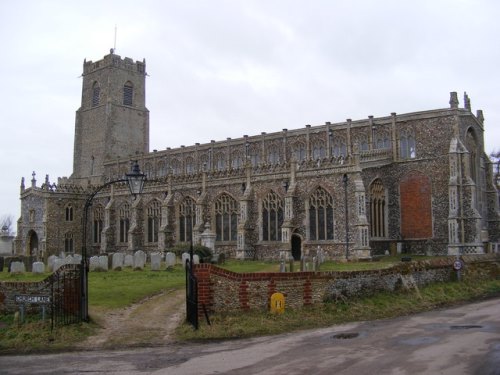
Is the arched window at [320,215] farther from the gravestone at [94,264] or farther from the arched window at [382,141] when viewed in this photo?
the gravestone at [94,264]

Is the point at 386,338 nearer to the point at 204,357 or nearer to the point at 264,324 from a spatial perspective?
the point at 264,324

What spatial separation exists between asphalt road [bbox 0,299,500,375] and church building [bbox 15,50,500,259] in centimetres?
1986

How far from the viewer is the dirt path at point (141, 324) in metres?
13.6

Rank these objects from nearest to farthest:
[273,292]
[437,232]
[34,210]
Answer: [273,292] < [437,232] < [34,210]

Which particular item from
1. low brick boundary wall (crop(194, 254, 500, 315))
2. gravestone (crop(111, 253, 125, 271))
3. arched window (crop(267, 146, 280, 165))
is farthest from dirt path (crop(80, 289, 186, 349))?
arched window (crop(267, 146, 280, 165))

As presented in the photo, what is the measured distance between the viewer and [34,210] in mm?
52594

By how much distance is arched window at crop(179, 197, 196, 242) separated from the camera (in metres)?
42.9

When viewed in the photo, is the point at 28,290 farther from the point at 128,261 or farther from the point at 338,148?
the point at 338,148

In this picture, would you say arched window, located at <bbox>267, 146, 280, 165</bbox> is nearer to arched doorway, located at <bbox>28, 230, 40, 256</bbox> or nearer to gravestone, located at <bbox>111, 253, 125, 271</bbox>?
gravestone, located at <bbox>111, 253, 125, 271</bbox>

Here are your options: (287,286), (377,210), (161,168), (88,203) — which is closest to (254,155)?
(161,168)

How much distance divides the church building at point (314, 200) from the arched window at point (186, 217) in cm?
10

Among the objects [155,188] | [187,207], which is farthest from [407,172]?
[155,188]

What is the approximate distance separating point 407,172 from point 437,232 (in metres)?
4.60

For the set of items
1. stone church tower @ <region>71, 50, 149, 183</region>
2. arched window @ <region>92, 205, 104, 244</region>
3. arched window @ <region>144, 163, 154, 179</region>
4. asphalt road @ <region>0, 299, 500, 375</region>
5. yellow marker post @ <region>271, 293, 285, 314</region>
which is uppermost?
stone church tower @ <region>71, 50, 149, 183</region>
